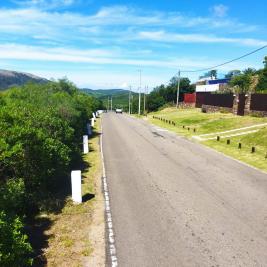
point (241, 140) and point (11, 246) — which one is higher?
point (11, 246)

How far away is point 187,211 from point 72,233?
3667mm

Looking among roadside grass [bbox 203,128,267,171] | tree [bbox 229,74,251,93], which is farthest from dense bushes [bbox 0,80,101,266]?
tree [bbox 229,74,251,93]

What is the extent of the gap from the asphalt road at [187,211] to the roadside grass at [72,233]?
760 mm

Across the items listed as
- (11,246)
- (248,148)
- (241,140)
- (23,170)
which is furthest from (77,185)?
(241,140)

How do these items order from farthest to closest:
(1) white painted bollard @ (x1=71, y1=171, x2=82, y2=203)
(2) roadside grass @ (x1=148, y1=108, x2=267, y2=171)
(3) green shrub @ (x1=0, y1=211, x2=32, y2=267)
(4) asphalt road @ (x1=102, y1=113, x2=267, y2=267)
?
(2) roadside grass @ (x1=148, y1=108, x2=267, y2=171) → (1) white painted bollard @ (x1=71, y1=171, x2=82, y2=203) → (4) asphalt road @ (x1=102, y1=113, x2=267, y2=267) → (3) green shrub @ (x1=0, y1=211, x2=32, y2=267)

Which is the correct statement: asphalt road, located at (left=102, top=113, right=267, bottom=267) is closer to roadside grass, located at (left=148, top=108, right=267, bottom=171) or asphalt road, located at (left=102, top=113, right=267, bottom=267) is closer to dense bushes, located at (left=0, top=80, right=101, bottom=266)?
roadside grass, located at (left=148, top=108, right=267, bottom=171)

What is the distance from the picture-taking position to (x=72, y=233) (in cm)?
988

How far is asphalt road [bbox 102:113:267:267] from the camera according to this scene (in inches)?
336

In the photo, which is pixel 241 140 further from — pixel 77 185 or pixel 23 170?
pixel 23 170

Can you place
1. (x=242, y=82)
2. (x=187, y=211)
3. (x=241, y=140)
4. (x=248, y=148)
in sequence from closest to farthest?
(x=187, y=211)
(x=248, y=148)
(x=241, y=140)
(x=242, y=82)

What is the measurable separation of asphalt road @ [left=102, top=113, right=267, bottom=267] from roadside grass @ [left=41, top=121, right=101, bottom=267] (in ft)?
2.49

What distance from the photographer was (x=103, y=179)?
52.6ft

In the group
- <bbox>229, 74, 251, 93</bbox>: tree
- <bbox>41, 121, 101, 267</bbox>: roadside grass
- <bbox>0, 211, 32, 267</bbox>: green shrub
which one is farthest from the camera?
<bbox>229, 74, 251, 93</bbox>: tree

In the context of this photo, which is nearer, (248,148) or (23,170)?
(23,170)
